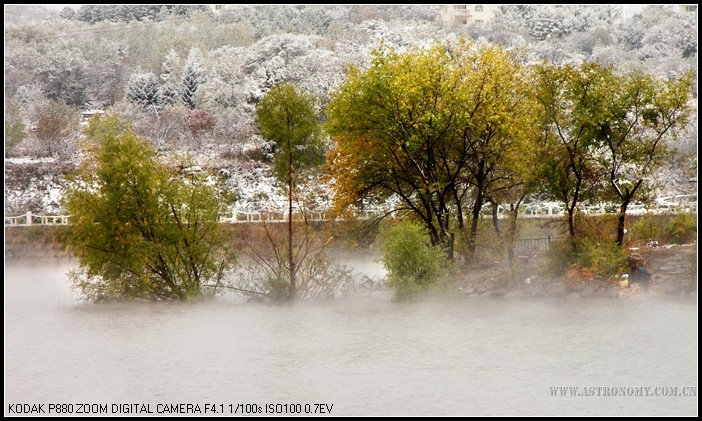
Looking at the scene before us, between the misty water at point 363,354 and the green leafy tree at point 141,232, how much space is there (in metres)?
0.59

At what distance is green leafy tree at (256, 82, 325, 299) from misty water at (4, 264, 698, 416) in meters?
2.12

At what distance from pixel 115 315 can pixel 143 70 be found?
58.6 metres

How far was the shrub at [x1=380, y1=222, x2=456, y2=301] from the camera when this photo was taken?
27781 millimetres

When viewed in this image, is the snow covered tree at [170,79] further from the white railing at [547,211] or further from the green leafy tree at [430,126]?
the green leafy tree at [430,126]

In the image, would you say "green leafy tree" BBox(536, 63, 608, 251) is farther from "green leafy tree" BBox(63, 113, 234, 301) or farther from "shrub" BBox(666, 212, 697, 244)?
"green leafy tree" BBox(63, 113, 234, 301)

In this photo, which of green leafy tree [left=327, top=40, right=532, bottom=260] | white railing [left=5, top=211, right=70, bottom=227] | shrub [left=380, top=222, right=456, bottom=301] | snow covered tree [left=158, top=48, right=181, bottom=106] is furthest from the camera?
snow covered tree [left=158, top=48, right=181, bottom=106]

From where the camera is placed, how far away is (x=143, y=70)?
275ft

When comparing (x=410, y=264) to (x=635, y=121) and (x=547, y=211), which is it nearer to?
(x=635, y=121)

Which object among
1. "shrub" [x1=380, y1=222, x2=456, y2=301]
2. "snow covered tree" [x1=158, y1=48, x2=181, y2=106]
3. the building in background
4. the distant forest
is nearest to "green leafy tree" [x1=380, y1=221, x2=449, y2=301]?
"shrub" [x1=380, y1=222, x2=456, y2=301]

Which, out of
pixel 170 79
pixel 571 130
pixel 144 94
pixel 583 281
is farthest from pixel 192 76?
pixel 583 281

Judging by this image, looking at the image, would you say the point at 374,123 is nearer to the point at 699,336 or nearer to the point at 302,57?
the point at 699,336

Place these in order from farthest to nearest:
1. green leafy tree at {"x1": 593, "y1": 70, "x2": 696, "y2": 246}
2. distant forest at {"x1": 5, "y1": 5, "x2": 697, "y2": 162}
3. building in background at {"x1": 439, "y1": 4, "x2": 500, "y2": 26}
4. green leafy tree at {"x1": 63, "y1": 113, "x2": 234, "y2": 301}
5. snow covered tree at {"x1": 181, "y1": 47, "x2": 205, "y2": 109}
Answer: building in background at {"x1": 439, "y1": 4, "x2": 500, "y2": 26}, snow covered tree at {"x1": 181, "y1": 47, "x2": 205, "y2": 109}, distant forest at {"x1": 5, "y1": 5, "x2": 697, "y2": 162}, green leafy tree at {"x1": 593, "y1": 70, "x2": 696, "y2": 246}, green leafy tree at {"x1": 63, "y1": 113, "x2": 234, "y2": 301}

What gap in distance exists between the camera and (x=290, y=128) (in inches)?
1129

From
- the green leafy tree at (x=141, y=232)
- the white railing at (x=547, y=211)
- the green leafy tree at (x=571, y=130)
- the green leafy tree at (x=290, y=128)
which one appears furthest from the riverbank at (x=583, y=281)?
the green leafy tree at (x=141, y=232)
